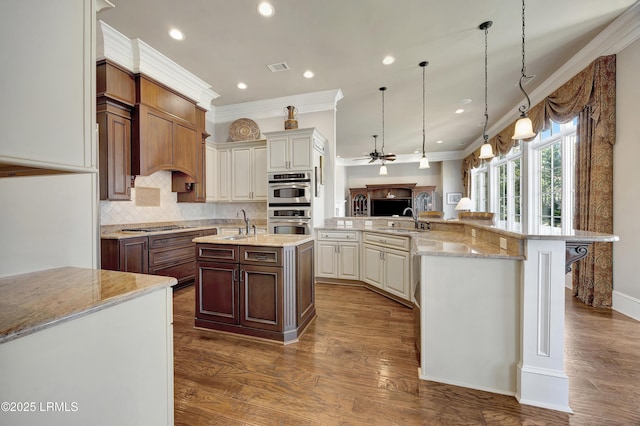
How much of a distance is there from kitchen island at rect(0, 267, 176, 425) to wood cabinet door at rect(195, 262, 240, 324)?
1.33 m

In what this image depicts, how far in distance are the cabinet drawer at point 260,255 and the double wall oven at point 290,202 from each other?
1762mm

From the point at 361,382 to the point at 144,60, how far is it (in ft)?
14.2

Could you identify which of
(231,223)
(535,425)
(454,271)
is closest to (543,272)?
(454,271)

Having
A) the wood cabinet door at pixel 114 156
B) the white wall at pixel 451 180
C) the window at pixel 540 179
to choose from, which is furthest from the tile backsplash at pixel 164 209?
the white wall at pixel 451 180

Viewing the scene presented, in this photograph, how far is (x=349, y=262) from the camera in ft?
13.0

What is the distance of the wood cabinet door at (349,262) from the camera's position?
12.9ft

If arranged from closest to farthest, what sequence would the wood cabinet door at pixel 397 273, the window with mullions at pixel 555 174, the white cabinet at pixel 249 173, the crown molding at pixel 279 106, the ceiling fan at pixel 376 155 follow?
1. the wood cabinet door at pixel 397 273
2. the window with mullions at pixel 555 174
3. the crown molding at pixel 279 106
4. the white cabinet at pixel 249 173
5. the ceiling fan at pixel 376 155

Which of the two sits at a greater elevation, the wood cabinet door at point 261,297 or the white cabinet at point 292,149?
the white cabinet at point 292,149

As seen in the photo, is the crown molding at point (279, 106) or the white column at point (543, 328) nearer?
the white column at point (543, 328)

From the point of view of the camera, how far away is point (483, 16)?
260 centimetres

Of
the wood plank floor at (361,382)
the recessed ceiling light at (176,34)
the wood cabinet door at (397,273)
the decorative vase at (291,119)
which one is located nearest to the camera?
the wood plank floor at (361,382)

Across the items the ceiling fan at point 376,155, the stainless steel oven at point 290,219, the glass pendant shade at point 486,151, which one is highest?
the ceiling fan at point 376,155

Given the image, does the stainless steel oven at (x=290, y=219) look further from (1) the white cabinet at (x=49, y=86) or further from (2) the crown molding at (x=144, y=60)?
(1) the white cabinet at (x=49, y=86)

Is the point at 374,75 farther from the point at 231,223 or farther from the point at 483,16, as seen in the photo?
the point at 231,223
